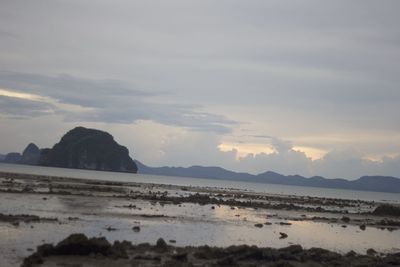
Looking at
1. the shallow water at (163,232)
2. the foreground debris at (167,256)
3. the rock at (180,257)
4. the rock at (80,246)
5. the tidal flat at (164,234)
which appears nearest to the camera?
the foreground debris at (167,256)

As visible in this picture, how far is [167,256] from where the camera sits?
862 inches

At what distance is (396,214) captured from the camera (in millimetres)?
75312

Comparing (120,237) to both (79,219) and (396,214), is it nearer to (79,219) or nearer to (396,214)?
(79,219)

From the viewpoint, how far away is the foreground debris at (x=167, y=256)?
64.7ft

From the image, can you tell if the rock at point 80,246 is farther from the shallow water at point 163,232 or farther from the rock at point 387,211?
the rock at point 387,211

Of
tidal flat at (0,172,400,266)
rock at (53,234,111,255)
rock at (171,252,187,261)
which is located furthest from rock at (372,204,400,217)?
rock at (53,234,111,255)

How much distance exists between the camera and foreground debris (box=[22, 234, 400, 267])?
1972cm

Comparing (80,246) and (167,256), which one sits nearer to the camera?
(80,246)

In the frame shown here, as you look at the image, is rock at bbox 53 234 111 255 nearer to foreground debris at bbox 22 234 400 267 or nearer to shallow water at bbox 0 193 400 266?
foreground debris at bbox 22 234 400 267

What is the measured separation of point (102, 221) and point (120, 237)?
7.98 metres

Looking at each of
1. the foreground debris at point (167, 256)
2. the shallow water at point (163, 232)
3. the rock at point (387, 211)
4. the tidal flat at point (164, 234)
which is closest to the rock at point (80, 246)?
the foreground debris at point (167, 256)

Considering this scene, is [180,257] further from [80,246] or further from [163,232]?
[163,232]

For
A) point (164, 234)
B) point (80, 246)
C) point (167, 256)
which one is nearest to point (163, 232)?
point (164, 234)

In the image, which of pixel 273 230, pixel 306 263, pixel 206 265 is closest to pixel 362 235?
pixel 273 230
